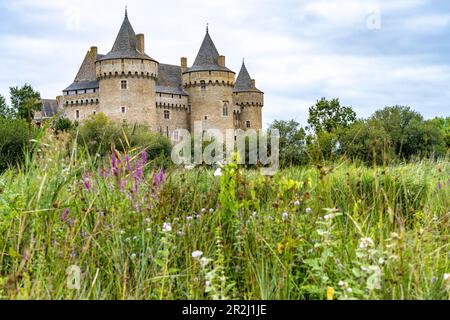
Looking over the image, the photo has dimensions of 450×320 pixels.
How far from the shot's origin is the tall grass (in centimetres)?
350

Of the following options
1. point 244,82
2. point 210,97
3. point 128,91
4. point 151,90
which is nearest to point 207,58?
point 210,97

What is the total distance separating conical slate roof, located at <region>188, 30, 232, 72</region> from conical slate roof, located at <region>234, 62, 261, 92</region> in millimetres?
5879

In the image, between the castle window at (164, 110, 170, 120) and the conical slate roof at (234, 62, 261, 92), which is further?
the conical slate roof at (234, 62, 261, 92)

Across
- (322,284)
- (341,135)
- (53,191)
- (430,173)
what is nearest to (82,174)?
(53,191)

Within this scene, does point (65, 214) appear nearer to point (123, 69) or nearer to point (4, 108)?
point (123, 69)

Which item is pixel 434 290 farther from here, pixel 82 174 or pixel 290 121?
pixel 290 121

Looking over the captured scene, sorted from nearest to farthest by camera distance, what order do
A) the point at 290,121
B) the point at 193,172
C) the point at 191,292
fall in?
the point at 191,292
the point at 193,172
the point at 290,121

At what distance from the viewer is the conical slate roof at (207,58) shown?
58.9 meters

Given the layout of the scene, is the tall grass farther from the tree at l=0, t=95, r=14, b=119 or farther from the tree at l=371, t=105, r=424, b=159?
the tree at l=0, t=95, r=14, b=119

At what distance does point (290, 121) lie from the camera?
2200 inches

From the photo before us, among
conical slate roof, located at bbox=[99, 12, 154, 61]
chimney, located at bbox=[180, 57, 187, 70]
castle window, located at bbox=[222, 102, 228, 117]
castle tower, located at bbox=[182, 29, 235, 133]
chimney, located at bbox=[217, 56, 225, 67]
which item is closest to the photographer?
conical slate roof, located at bbox=[99, 12, 154, 61]

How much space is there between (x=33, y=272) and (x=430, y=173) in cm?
545

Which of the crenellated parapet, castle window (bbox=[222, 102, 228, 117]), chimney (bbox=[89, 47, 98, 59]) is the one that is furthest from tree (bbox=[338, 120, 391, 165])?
chimney (bbox=[89, 47, 98, 59])

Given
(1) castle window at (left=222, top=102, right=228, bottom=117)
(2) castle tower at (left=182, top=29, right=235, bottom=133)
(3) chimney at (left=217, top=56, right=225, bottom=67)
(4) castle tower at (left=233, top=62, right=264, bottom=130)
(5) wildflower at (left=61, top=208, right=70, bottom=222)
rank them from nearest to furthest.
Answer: (5) wildflower at (left=61, top=208, right=70, bottom=222) < (2) castle tower at (left=182, top=29, right=235, bottom=133) < (1) castle window at (left=222, top=102, right=228, bottom=117) < (3) chimney at (left=217, top=56, right=225, bottom=67) < (4) castle tower at (left=233, top=62, right=264, bottom=130)
